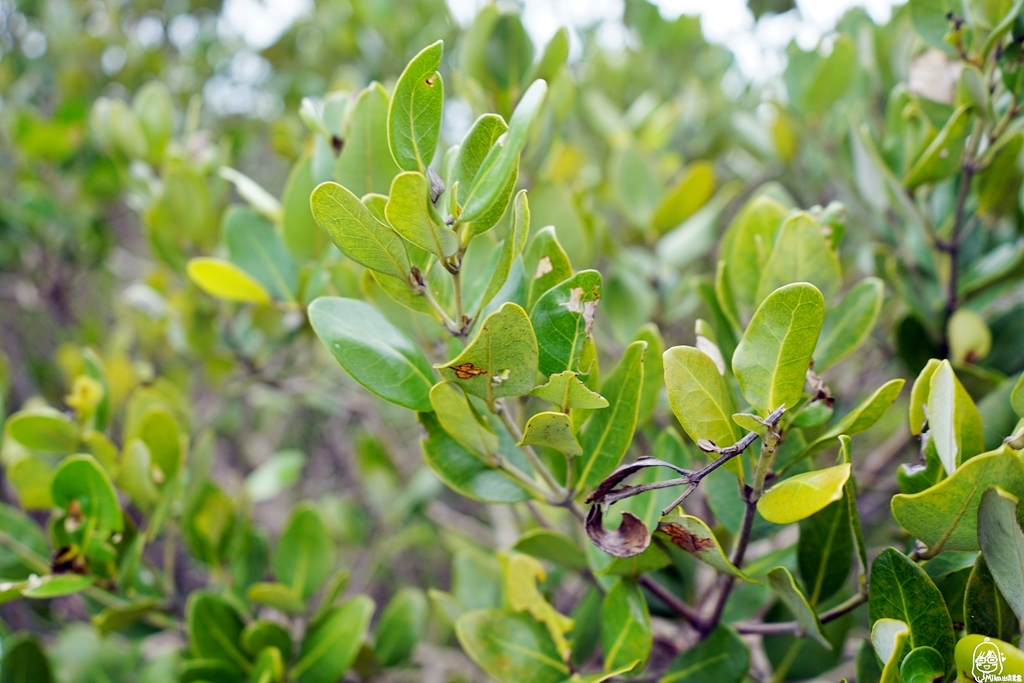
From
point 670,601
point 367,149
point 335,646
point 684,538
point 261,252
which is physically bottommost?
point 335,646

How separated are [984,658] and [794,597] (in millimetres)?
148

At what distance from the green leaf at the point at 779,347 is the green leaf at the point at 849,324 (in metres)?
0.22

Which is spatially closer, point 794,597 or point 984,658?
point 984,658

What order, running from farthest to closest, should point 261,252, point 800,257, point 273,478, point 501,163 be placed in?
point 273,478 < point 261,252 < point 800,257 < point 501,163

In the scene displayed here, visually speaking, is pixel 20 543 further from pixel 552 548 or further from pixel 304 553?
pixel 552 548

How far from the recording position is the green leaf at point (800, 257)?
68cm

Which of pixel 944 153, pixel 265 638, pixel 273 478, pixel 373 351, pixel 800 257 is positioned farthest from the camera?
pixel 273 478

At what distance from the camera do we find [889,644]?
53 cm

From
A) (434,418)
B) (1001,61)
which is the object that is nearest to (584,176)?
(1001,61)

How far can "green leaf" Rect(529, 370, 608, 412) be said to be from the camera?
1.71 ft

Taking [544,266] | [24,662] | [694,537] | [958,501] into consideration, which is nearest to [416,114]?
[544,266]

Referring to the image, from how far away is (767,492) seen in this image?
0.55m

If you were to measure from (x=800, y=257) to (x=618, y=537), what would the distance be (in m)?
0.34

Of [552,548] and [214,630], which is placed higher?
[552,548]
